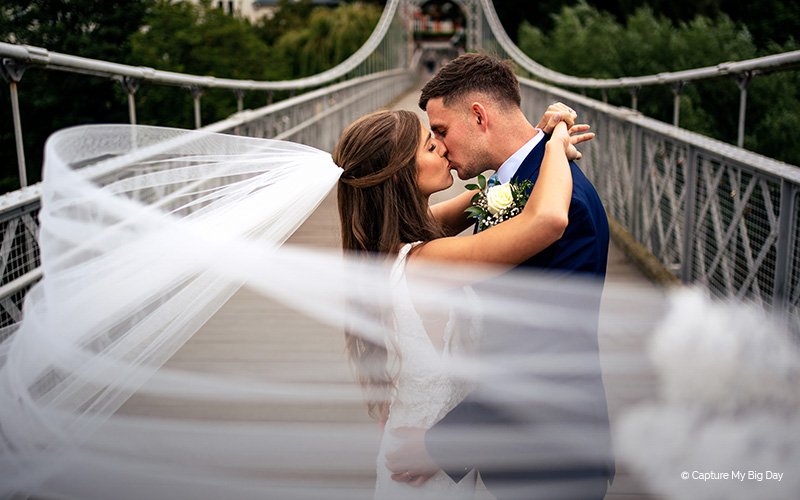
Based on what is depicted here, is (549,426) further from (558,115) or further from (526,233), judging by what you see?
(558,115)

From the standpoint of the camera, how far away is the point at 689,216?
13.3 feet

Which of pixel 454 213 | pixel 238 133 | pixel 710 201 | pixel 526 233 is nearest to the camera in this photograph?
pixel 526 233

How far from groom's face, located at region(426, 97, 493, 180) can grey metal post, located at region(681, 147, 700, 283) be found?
8.29 ft

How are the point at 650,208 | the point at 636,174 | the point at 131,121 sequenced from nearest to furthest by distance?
1. the point at 131,121
2. the point at 650,208
3. the point at 636,174

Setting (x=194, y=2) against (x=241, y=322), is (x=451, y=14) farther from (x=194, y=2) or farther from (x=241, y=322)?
(x=241, y=322)

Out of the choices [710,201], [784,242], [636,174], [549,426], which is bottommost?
[636,174]

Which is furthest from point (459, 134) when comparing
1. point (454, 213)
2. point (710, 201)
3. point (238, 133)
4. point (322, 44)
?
Result: point (322, 44)

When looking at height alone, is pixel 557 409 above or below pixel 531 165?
below

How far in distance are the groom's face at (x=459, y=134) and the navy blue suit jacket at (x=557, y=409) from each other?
22cm

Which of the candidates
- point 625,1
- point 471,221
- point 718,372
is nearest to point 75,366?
point 471,221

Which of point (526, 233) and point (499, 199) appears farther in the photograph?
point (499, 199)

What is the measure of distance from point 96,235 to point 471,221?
936 millimetres

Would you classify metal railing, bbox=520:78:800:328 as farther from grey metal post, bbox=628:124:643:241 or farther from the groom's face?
the groom's face

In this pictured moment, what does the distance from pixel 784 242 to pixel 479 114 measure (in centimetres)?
159
